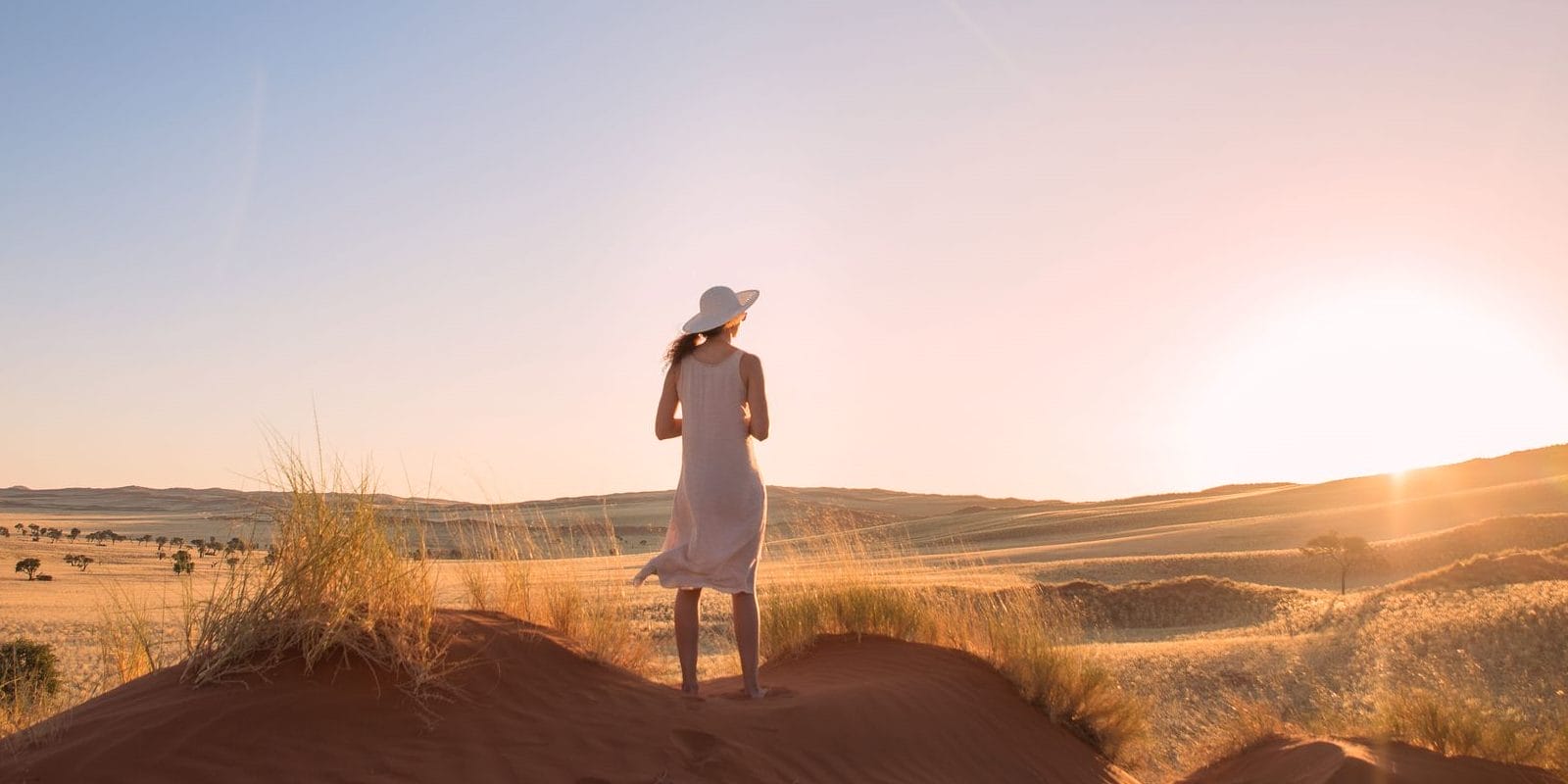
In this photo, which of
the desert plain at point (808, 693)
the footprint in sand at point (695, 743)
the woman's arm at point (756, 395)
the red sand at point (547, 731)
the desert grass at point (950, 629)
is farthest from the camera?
the desert grass at point (950, 629)

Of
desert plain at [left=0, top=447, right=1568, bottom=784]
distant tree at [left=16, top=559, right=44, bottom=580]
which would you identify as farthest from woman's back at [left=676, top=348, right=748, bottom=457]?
distant tree at [left=16, top=559, right=44, bottom=580]

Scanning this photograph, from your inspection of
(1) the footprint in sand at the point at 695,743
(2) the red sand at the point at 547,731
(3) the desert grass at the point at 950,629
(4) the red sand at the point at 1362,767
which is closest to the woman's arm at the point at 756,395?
(2) the red sand at the point at 547,731

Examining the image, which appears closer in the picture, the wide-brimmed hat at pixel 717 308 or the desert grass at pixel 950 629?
the wide-brimmed hat at pixel 717 308

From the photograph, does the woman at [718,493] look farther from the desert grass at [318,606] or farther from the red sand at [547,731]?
the desert grass at [318,606]

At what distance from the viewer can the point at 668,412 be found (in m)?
6.12

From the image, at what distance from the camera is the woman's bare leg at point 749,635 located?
5586 millimetres

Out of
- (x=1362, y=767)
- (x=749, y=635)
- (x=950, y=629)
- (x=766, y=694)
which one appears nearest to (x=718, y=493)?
(x=749, y=635)

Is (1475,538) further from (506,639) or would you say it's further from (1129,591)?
(506,639)

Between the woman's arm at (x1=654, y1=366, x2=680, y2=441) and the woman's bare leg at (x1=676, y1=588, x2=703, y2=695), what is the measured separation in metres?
0.93

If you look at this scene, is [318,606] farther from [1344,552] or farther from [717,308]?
[1344,552]

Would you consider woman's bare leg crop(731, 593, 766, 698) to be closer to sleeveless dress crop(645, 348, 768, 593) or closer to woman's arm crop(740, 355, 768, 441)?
sleeveless dress crop(645, 348, 768, 593)

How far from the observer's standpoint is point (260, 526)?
5.58 meters

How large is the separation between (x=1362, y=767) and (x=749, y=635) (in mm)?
3359

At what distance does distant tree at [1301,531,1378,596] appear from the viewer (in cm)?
2570
